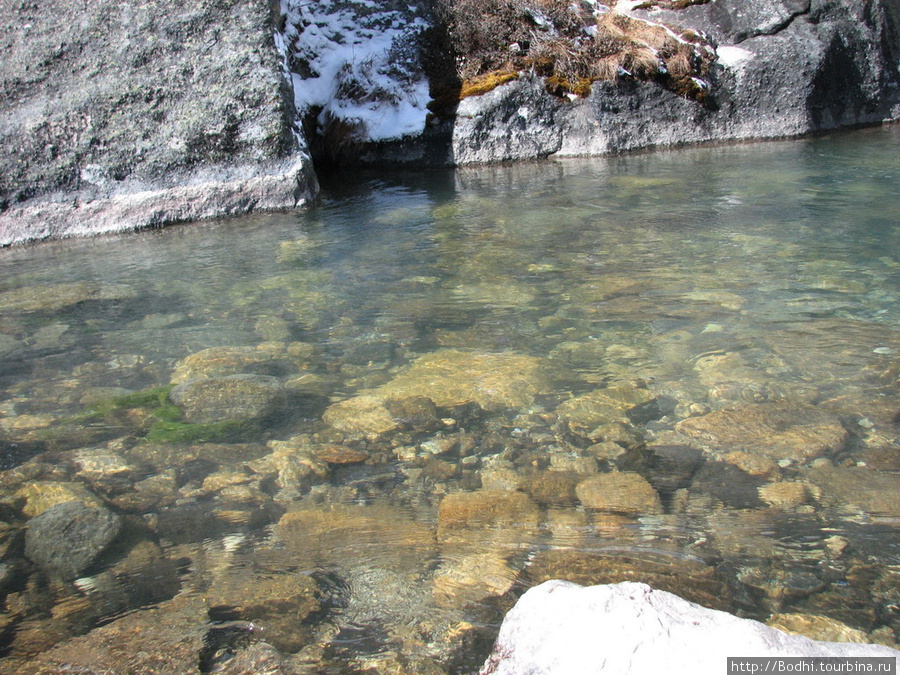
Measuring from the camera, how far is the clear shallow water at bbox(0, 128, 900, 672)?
2.19 meters

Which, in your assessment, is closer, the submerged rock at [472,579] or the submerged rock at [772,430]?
the submerged rock at [472,579]

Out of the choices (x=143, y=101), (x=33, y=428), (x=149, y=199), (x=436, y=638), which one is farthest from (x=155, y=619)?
(x=143, y=101)

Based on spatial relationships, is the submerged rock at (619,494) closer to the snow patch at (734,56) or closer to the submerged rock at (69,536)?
the submerged rock at (69,536)

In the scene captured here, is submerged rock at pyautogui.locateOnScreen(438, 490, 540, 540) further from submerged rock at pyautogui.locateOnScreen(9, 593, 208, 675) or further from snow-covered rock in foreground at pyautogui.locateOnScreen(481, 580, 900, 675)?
submerged rock at pyautogui.locateOnScreen(9, 593, 208, 675)

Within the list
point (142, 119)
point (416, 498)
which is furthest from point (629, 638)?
point (142, 119)

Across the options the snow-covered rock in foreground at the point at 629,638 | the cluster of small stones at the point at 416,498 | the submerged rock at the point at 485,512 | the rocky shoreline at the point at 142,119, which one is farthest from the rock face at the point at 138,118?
the snow-covered rock in foreground at the point at 629,638

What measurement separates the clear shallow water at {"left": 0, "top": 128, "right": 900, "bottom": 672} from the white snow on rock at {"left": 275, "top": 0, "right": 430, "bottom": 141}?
213 inches

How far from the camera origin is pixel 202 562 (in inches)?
94.7

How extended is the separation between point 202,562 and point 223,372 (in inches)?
64.2

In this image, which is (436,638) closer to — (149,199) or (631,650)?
(631,650)

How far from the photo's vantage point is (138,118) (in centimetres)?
808

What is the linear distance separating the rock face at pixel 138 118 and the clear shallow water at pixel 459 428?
2.01 meters

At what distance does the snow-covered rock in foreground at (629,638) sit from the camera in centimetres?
150

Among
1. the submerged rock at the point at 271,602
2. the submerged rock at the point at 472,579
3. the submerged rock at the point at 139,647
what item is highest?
the submerged rock at the point at 139,647
